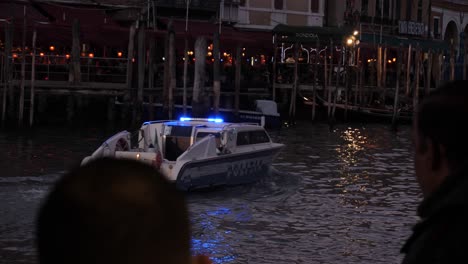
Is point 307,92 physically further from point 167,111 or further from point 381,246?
point 381,246

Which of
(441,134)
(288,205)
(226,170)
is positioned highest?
(441,134)

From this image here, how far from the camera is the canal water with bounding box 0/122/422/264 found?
12.8 metres

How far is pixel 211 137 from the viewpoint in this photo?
1816 centimetres

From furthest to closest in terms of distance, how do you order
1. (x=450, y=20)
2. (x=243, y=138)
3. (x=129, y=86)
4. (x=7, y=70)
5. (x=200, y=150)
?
1. (x=450, y=20)
2. (x=129, y=86)
3. (x=7, y=70)
4. (x=243, y=138)
5. (x=200, y=150)

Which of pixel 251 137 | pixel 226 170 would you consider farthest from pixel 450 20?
pixel 226 170

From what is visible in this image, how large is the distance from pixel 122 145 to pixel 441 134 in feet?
53.2

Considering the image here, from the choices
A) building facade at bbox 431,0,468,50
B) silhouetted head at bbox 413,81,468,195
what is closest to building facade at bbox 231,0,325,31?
building facade at bbox 431,0,468,50

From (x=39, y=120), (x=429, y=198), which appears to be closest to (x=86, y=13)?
(x=39, y=120)

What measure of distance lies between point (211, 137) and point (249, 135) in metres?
2.19

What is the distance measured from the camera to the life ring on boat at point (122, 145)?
18334 millimetres

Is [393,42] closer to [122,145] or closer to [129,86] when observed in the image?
Result: [129,86]

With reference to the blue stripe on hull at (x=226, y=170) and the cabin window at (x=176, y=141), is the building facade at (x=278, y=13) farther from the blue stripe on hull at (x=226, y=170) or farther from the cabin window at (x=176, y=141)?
the cabin window at (x=176, y=141)

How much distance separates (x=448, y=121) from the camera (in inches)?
102

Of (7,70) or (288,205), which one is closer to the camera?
(288,205)
